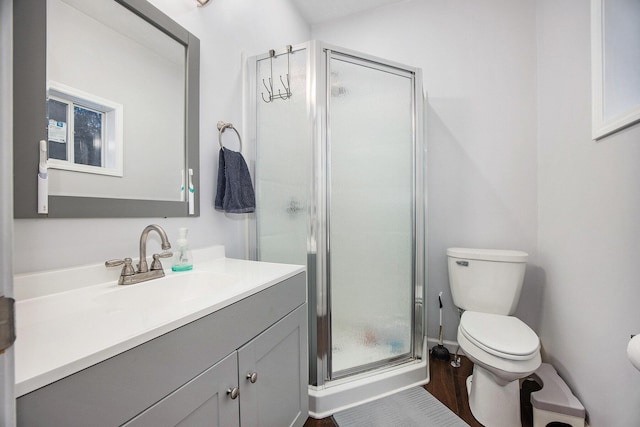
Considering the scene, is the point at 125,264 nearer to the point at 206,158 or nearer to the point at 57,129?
the point at 57,129

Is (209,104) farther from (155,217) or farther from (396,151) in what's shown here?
(396,151)

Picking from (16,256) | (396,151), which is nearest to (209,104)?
(16,256)

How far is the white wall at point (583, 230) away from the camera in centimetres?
104

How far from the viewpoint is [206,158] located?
4.28 ft

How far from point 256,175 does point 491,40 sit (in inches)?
76.6

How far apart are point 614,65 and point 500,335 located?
1334 millimetres

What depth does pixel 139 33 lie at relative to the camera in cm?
101

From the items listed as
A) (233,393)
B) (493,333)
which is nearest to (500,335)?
(493,333)

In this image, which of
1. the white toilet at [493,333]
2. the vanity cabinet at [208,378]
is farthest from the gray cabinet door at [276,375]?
the white toilet at [493,333]

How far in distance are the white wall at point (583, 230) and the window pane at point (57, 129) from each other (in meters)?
2.01

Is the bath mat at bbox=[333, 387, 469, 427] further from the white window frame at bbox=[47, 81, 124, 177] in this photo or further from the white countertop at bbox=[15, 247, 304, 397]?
the white window frame at bbox=[47, 81, 124, 177]

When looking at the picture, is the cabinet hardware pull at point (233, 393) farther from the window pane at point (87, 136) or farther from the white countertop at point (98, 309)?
the window pane at point (87, 136)

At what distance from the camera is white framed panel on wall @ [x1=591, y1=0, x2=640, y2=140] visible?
1.01m

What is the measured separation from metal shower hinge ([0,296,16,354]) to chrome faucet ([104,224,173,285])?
28.9 inches
